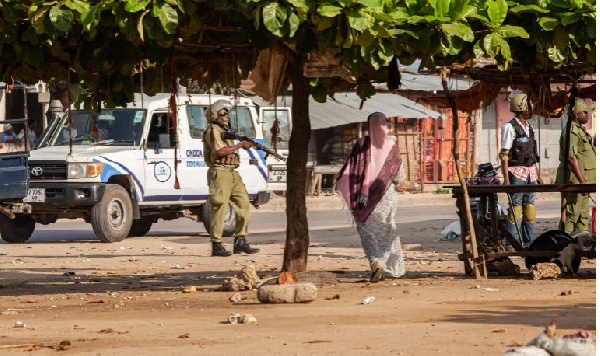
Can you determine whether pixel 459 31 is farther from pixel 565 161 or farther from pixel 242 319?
pixel 565 161

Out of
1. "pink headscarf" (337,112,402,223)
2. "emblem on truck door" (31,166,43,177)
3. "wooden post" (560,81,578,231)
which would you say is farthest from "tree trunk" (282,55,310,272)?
"emblem on truck door" (31,166,43,177)

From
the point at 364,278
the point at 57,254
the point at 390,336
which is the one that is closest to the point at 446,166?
the point at 57,254

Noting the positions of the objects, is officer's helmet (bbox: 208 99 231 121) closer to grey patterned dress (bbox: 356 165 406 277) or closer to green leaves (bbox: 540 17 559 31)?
grey patterned dress (bbox: 356 165 406 277)

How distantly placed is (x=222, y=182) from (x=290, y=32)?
772 centimetres

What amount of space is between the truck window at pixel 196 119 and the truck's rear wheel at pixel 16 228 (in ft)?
9.41

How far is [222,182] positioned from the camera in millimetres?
19141

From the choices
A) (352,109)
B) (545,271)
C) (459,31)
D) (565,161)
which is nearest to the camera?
(459,31)

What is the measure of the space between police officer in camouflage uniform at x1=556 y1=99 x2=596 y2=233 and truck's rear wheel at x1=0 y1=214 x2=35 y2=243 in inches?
348

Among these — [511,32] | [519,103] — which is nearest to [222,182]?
[519,103]

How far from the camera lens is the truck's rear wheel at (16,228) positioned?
23.1 metres

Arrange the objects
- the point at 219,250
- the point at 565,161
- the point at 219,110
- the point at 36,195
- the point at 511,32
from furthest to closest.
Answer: the point at 36,195 → the point at 219,250 → the point at 219,110 → the point at 565,161 → the point at 511,32

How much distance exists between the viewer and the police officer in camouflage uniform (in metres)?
17.8

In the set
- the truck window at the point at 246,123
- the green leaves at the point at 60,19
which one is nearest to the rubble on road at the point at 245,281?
the green leaves at the point at 60,19

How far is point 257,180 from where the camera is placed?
24016mm
